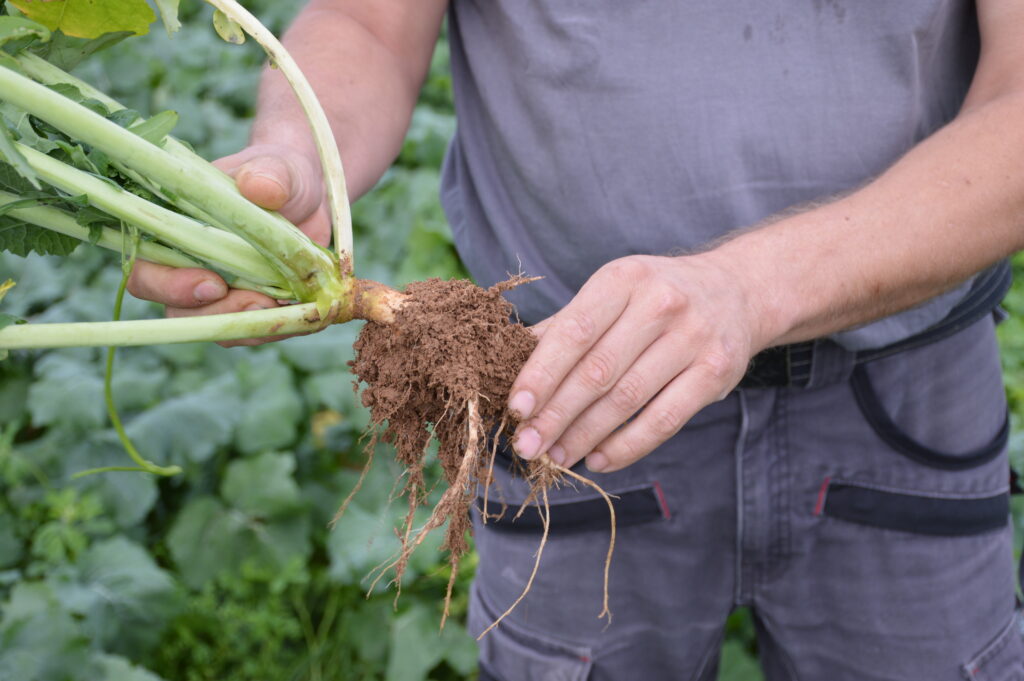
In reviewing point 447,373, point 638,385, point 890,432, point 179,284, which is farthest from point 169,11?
point 890,432

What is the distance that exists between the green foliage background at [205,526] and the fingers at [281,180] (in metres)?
0.77

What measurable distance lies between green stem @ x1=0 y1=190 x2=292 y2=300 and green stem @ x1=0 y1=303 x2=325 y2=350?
0.28 ft

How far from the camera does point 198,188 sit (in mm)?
1322

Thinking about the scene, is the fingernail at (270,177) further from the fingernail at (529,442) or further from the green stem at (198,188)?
the fingernail at (529,442)

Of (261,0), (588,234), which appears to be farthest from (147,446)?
(261,0)

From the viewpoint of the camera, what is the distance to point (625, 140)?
1520 millimetres

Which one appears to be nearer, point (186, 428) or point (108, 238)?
point (108, 238)

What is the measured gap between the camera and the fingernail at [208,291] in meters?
1.44

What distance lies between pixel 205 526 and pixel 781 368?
2.07m

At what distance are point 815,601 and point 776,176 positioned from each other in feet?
2.84

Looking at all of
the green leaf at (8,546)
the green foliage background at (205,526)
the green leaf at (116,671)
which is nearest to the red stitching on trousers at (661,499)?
the green foliage background at (205,526)

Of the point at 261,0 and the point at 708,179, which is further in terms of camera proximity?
the point at 261,0

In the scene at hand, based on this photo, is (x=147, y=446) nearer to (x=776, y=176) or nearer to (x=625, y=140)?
(x=625, y=140)

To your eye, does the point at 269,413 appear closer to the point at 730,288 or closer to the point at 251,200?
the point at 251,200
